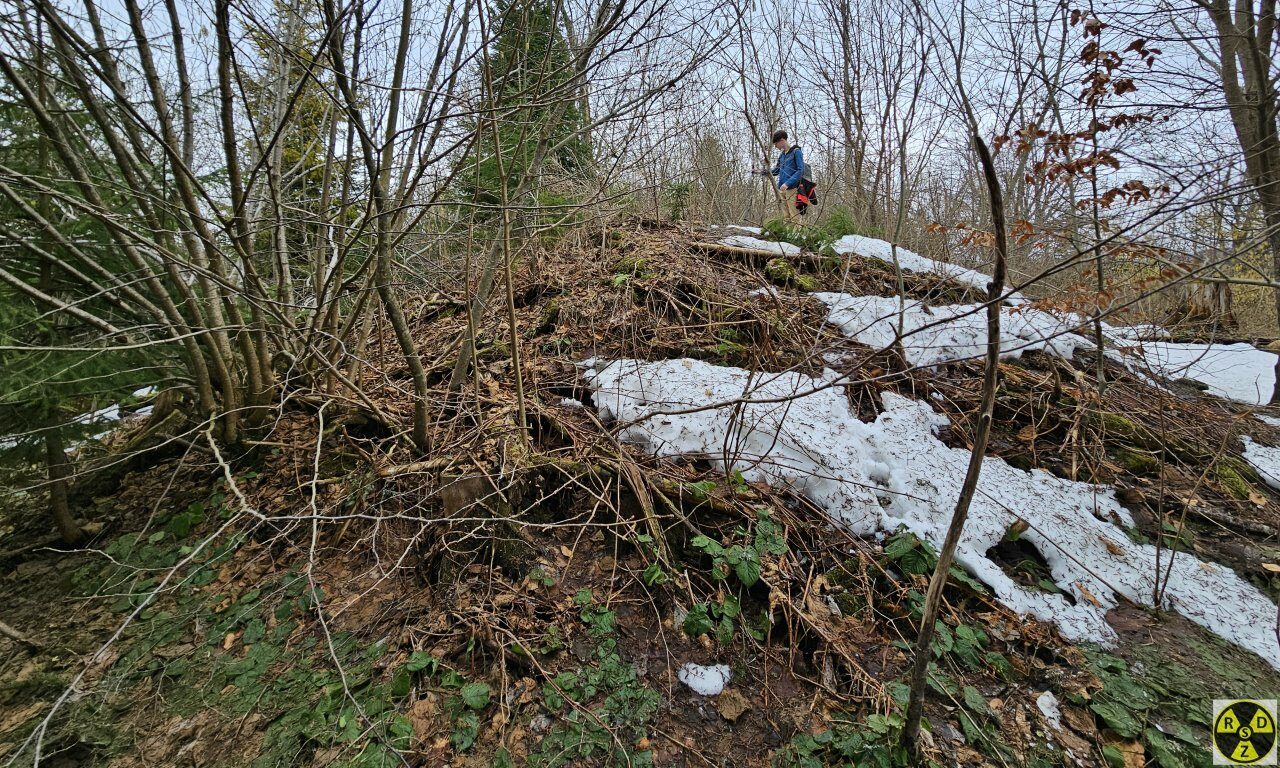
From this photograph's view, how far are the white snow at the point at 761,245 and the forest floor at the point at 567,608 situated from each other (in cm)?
178

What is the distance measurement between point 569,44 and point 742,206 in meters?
5.76

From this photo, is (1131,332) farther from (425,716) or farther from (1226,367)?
(425,716)

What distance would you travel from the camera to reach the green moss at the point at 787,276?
4.44 metres

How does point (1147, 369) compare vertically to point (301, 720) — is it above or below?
above

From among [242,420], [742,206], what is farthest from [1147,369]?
[242,420]

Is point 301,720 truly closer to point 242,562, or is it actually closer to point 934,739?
point 242,562

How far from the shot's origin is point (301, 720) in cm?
191

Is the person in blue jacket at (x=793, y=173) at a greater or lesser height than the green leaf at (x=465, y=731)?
greater

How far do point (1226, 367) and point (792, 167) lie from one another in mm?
5001

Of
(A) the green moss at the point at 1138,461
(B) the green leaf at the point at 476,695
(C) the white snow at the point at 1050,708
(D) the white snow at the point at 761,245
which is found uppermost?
(D) the white snow at the point at 761,245

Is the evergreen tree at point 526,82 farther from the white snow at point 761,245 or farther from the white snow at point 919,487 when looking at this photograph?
the white snow at point 761,245

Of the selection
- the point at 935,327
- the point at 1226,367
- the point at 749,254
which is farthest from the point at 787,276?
the point at 1226,367

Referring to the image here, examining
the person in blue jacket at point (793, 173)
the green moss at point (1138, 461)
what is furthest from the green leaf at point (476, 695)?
the person in blue jacket at point (793, 173)

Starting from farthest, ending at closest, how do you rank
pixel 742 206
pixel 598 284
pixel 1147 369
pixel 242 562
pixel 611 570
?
1. pixel 742 206
2. pixel 598 284
3. pixel 1147 369
4. pixel 242 562
5. pixel 611 570
